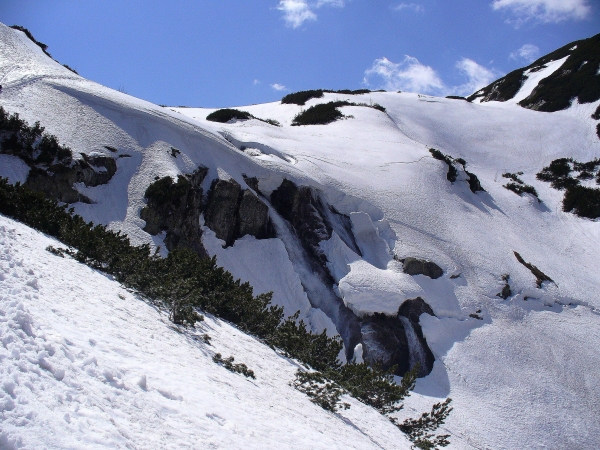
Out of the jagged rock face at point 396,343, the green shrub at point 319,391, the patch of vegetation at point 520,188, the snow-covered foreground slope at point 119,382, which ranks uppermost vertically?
the patch of vegetation at point 520,188

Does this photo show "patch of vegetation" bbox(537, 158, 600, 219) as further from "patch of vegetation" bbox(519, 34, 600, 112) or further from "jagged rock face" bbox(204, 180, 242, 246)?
"jagged rock face" bbox(204, 180, 242, 246)

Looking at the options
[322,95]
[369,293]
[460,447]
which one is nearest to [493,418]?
[460,447]

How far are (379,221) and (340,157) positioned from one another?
6838mm

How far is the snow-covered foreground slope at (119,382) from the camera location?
3.95 metres

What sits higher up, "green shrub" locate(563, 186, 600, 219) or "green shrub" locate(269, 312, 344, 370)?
"green shrub" locate(563, 186, 600, 219)

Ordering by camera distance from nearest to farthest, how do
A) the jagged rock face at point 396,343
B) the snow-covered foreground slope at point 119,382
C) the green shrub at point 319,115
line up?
1. the snow-covered foreground slope at point 119,382
2. the jagged rock face at point 396,343
3. the green shrub at point 319,115

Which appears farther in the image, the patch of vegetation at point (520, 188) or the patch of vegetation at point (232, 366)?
the patch of vegetation at point (520, 188)

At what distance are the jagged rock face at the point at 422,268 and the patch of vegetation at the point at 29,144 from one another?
45.0ft

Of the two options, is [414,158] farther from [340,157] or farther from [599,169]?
[599,169]

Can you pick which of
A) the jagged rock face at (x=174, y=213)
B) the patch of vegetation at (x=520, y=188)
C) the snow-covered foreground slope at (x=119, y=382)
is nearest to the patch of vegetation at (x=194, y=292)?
the snow-covered foreground slope at (x=119, y=382)

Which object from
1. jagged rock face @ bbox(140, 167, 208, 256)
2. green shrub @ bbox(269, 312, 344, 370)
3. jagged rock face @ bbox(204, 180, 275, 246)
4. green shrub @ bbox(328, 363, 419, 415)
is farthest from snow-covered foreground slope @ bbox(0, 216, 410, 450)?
jagged rock face @ bbox(204, 180, 275, 246)

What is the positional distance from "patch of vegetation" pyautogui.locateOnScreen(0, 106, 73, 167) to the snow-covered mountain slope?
460 mm

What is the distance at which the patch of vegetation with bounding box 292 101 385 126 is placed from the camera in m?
38.1

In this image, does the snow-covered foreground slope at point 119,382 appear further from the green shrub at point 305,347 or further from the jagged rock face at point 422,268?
the jagged rock face at point 422,268
